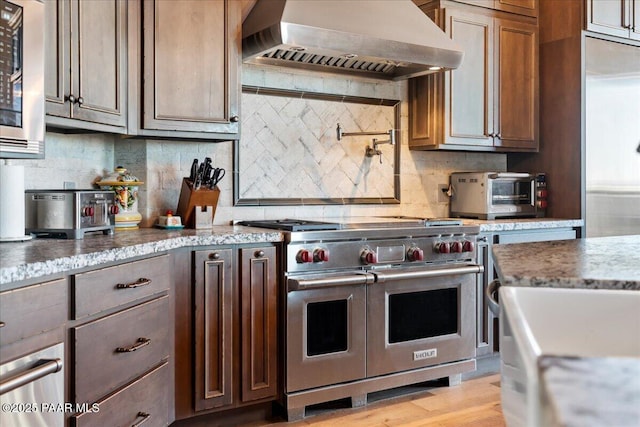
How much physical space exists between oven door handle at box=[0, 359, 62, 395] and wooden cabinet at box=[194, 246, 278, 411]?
1.00 meters

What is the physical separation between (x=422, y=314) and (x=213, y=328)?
117cm

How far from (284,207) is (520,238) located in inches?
58.1

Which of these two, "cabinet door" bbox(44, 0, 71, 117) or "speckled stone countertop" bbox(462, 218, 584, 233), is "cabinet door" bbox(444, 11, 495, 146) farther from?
"cabinet door" bbox(44, 0, 71, 117)

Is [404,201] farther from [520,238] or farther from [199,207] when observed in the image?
[199,207]

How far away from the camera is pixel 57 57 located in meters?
2.28

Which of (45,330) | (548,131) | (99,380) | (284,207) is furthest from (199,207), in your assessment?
(548,131)

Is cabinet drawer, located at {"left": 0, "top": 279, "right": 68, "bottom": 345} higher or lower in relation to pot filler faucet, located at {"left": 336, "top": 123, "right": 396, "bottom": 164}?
lower

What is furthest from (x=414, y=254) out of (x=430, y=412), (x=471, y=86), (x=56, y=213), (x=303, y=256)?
(x=56, y=213)

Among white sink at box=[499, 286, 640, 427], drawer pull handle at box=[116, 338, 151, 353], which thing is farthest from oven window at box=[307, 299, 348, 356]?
white sink at box=[499, 286, 640, 427]

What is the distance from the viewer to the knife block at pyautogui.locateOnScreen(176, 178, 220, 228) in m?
2.95

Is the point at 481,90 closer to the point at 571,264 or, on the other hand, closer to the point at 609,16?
the point at 609,16

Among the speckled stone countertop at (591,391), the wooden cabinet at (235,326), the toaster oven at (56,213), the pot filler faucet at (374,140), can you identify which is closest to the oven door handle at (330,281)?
the wooden cabinet at (235,326)

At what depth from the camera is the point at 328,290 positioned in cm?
285

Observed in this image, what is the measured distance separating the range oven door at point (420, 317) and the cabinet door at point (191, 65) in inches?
46.6
